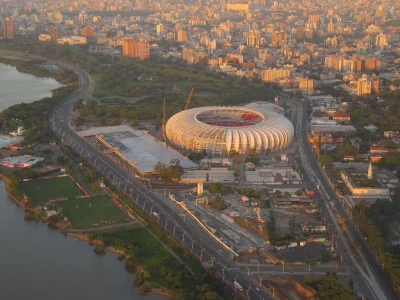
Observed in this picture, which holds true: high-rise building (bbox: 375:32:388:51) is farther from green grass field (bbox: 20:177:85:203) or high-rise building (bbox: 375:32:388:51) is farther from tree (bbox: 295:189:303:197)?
green grass field (bbox: 20:177:85:203)

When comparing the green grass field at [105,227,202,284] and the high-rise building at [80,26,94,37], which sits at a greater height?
the high-rise building at [80,26,94,37]

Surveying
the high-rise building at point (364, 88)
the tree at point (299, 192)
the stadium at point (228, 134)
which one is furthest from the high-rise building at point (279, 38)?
the tree at point (299, 192)

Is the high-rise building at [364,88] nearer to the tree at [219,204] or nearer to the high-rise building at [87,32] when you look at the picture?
the tree at [219,204]

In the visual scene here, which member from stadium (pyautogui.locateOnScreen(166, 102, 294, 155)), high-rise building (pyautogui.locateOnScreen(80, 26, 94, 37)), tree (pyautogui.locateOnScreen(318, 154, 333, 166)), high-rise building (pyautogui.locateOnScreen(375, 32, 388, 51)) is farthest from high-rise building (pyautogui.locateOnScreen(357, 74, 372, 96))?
high-rise building (pyautogui.locateOnScreen(80, 26, 94, 37))

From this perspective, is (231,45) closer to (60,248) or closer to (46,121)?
(46,121)

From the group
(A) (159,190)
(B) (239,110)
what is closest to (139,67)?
(B) (239,110)
